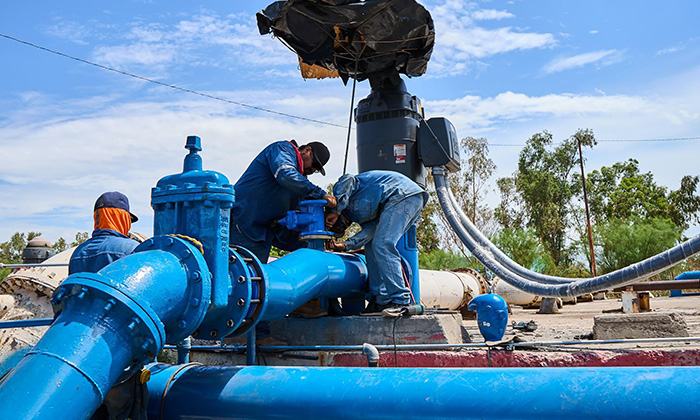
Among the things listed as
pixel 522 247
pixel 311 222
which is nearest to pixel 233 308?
pixel 311 222

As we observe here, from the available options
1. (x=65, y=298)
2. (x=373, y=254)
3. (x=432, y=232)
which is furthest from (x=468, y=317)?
(x=432, y=232)

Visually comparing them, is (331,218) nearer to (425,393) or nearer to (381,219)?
(381,219)

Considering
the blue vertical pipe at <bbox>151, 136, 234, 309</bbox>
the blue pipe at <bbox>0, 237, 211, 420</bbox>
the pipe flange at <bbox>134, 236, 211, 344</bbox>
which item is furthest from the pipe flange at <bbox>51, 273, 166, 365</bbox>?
the blue vertical pipe at <bbox>151, 136, 234, 309</bbox>

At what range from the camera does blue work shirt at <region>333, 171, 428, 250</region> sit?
4.23 metres

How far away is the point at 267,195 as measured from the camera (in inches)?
174

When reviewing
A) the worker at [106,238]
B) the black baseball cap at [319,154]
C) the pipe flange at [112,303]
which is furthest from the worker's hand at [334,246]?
the pipe flange at [112,303]

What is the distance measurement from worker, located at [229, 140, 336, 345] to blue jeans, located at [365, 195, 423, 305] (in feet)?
1.28

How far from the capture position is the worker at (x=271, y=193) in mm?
4152

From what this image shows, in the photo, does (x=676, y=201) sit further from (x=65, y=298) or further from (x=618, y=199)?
(x=65, y=298)

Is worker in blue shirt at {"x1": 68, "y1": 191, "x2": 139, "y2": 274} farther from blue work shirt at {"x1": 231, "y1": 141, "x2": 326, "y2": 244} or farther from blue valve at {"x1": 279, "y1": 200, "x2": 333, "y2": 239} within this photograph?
blue valve at {"x1": 279, "y1": 200, "x2": 333, "y2": 239}

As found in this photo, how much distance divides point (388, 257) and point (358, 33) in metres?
2.26

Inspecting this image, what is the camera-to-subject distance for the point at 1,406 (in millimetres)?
1637

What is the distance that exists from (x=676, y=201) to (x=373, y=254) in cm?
3524

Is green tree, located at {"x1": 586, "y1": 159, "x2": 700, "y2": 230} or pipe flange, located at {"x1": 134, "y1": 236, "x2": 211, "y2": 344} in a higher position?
green tree, located at {"x1": 586, "y1": 159, "x2": 700, "y2": 230}
